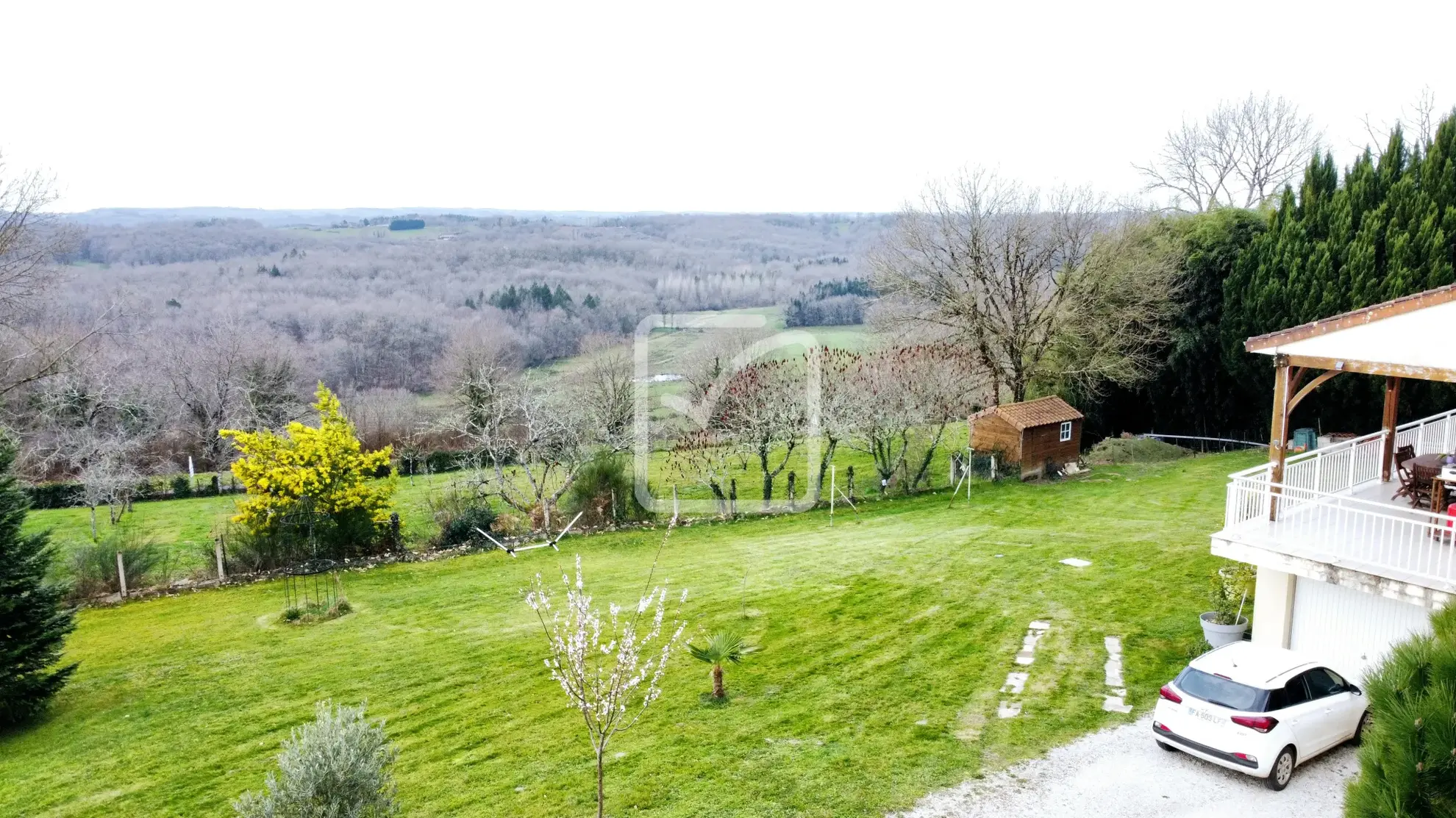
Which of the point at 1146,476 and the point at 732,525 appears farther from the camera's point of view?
the point at 1146,476

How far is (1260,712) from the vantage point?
8414 mm

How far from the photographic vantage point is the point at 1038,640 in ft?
40.6

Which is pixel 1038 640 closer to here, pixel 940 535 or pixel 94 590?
pixel 940 535

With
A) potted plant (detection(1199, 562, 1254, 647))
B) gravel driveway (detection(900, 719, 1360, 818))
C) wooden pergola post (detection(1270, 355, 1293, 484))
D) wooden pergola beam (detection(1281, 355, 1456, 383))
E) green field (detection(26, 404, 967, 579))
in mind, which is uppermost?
wooden pergola beam (detection(1281, 355, 1456, 383))

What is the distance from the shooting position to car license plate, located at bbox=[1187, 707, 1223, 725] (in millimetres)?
8602

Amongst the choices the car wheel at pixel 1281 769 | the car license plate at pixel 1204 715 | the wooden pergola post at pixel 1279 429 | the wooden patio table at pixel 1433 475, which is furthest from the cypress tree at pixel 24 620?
the wooden patio table at pixel 1433 475

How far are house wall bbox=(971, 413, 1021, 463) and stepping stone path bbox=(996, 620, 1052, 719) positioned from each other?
12337 millimetres

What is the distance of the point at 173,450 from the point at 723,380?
26445 millimetres

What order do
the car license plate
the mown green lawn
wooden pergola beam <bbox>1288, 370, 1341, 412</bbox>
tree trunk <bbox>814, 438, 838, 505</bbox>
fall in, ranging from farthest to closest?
tree trunk <bbox>814, 438, 838, 505</bbox>
wooden pergola beam <bbox>1288, 370, 1341, 412</bbox>
the mown green lawn
the car license plate

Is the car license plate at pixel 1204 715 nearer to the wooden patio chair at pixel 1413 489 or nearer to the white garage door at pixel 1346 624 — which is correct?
the white garage door at pixel 1346 624

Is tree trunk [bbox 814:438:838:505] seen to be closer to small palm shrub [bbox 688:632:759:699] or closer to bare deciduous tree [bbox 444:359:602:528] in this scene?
bare deciduous tree [bbox 444:359:602:528]

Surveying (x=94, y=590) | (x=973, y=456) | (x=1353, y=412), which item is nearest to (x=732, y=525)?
(x=973, y=456)

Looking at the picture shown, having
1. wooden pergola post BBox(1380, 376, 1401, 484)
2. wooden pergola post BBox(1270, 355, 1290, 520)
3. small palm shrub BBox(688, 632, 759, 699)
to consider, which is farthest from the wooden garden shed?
small palm shrub BBox(688, 632, 759, 699)

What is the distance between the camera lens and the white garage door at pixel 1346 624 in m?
9.45
